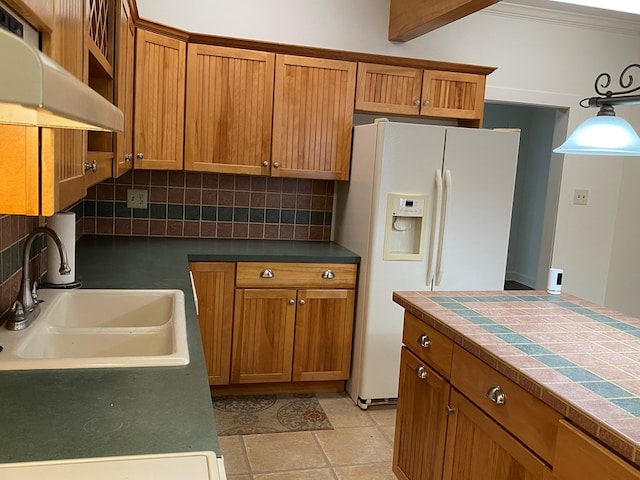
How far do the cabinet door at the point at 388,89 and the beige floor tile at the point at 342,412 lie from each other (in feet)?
5.73

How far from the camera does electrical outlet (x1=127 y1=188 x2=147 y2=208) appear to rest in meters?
3.56

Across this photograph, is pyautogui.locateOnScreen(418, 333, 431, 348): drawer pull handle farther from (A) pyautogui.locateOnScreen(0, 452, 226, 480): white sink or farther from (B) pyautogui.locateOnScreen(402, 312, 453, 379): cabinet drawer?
(A) pyautogui.locateOnScreen(0, 452, 226, 480): white sink

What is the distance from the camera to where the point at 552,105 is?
4176 millimetres

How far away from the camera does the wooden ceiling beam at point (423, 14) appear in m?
2.81

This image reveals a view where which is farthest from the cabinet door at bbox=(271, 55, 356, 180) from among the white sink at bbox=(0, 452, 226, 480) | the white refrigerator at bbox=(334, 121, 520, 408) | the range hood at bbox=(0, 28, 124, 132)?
the range hood at bbox=(0, 28, 124, 132)

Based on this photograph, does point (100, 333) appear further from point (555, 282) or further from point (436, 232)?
point (436, 232)

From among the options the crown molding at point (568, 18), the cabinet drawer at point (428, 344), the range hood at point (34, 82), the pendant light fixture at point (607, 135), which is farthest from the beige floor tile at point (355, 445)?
the crown molding at point (568, 18)

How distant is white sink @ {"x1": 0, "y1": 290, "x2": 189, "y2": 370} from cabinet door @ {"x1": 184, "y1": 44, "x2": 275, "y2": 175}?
1365 millimetres

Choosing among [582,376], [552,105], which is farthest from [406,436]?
[552,105]

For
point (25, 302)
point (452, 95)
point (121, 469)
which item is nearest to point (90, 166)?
point (25, 302)

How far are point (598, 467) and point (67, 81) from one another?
128 cm

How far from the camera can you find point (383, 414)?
128 inches

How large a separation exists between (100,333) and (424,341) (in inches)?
44.4

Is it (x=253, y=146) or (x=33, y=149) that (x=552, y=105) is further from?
(x=33, y=149)
